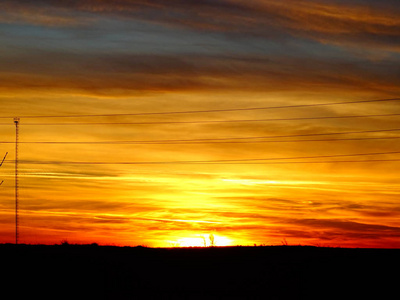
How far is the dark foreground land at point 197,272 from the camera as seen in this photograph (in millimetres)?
30188

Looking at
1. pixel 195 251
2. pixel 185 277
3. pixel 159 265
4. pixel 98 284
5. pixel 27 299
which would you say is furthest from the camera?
pixel 195 251

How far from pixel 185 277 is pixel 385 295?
907 cm

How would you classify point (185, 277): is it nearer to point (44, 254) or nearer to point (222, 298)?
point (222, 298)

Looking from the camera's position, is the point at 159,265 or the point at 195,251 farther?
the point at 195,251

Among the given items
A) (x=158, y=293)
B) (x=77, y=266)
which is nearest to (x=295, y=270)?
(x=158, y=293)

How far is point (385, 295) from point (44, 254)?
17803 mm

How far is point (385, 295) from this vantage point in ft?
99.4

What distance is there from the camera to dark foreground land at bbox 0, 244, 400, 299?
99.0ft

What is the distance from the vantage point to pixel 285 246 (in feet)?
138

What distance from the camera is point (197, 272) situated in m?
34.9

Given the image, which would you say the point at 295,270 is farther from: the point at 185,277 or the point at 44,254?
the point at 44,254

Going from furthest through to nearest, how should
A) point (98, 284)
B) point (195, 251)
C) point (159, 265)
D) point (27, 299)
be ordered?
1. point (195, 251)
2. point (159, 265)
3. point (98, 284)
4. point (27, 299)

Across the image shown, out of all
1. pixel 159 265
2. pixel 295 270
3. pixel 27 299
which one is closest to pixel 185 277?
pixel 159 265

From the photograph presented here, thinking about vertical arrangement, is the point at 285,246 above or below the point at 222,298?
above
